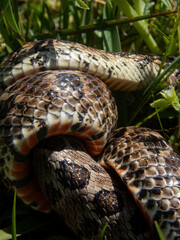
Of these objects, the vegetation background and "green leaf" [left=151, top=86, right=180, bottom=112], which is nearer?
"green leaf" [left=151, top=86, right=180, bottom=112]

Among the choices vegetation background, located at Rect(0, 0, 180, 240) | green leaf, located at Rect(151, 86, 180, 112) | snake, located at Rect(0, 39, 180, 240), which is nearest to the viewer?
snake, located at Rect(0, 39, 180, 240)

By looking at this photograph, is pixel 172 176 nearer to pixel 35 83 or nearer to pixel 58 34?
pixel 35 83

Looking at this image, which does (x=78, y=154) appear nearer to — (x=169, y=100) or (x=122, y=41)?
(x=169, y=100)

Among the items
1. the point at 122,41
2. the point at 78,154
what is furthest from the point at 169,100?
the point at 122,41

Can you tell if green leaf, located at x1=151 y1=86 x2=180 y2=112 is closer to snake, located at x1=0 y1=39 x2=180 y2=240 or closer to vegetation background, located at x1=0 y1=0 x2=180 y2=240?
vegetation background, located at x1=0 y1=0 x2=180 y2=240

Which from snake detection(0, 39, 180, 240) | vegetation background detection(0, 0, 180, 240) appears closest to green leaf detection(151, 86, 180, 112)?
vegetation background detection(0, 0, 180, 240)

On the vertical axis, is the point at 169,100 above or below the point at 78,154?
above
